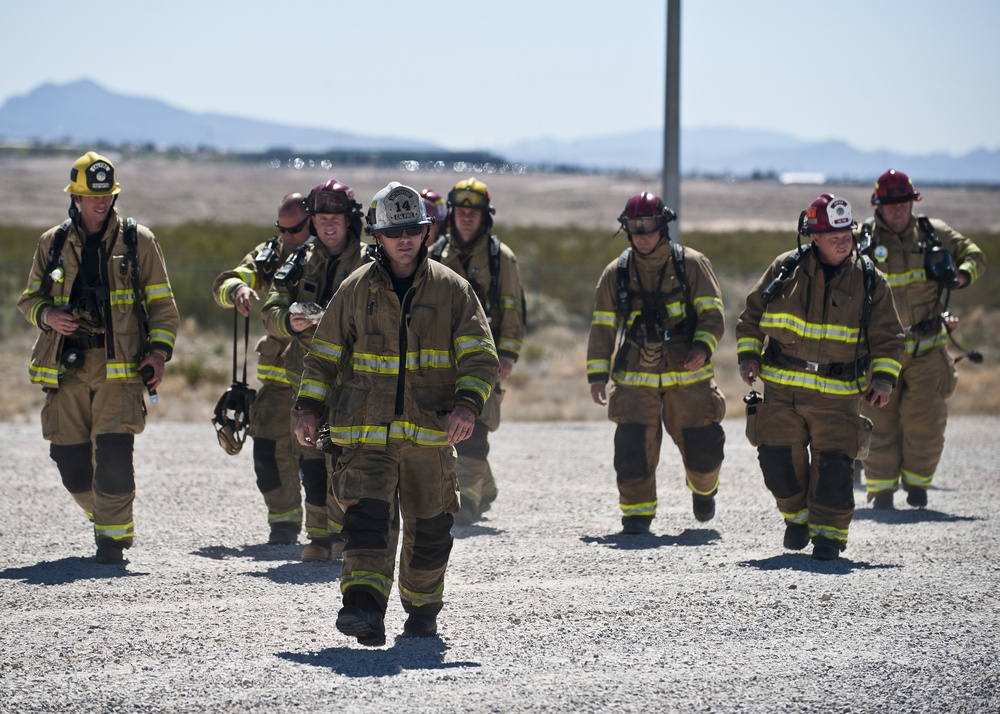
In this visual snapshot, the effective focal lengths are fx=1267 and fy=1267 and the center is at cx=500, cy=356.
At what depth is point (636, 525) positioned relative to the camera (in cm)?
873

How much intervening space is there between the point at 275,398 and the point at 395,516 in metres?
2.66

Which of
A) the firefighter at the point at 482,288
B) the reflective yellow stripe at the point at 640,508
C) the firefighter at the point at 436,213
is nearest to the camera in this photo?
the reflective yellow stripe at the point at 640,508

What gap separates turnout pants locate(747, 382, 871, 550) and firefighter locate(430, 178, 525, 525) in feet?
7.17

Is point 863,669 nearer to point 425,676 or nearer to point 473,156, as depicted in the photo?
point 425,676

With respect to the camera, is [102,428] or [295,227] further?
[295,227]

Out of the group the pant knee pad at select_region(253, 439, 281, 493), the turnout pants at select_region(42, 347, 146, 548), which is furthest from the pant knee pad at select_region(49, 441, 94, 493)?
the pant knee pad at select_region(253, 439, 281, 493)

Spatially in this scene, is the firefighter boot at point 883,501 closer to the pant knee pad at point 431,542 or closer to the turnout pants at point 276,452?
the turnout pants at point 276,452

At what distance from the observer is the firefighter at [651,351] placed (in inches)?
340

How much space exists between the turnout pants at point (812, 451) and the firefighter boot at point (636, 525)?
1094 mm

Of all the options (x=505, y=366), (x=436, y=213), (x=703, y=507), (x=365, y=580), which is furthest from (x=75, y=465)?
(x=703, y=507)

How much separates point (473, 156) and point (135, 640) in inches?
6811

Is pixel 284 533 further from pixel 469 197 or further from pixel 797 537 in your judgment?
pixel 797 537

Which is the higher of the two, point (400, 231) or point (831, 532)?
point (400, 231)

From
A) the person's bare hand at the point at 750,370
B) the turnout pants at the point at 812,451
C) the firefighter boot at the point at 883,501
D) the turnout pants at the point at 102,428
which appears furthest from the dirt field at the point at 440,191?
the turnout pants at the point at 102,428
